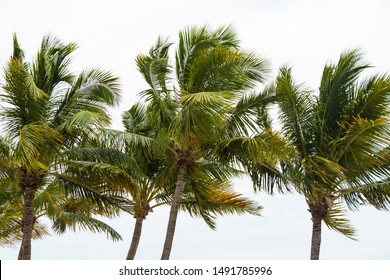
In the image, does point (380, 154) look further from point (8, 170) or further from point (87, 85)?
point (8, 170)

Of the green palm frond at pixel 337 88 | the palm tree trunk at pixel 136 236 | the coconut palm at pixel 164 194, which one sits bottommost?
the palm tree trunk at pixel 136 236

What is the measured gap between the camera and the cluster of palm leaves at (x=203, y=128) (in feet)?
51.5

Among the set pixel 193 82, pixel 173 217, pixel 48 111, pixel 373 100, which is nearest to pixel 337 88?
pixel 373 100

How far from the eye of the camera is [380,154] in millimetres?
15977

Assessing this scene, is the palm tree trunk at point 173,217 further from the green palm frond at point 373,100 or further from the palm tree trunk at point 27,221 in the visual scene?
the green palm frond at point 373,100

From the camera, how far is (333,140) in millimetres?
16156

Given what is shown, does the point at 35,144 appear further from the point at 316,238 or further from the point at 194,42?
the point at 316,238

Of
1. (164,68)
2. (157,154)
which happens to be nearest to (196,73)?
(164,68)

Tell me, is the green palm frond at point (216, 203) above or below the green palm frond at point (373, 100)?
below

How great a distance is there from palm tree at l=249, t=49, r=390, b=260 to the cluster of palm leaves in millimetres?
30

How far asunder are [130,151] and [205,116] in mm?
4071

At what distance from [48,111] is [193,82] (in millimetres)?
4073

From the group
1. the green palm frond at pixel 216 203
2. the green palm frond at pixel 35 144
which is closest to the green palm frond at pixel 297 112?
the green palm frond at pixel 216 203

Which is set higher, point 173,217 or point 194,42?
point 194,42
